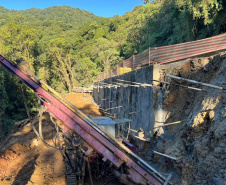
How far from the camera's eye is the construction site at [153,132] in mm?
4645

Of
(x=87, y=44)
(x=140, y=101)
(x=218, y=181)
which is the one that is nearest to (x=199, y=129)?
(x=218, y=181)

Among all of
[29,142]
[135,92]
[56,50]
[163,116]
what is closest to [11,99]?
[29,142]

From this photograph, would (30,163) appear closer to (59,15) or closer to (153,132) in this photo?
(153,132)

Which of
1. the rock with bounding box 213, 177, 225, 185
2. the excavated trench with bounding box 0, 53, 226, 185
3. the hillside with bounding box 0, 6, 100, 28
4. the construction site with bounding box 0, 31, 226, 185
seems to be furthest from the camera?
the hillside with bounding box 0, 6, 100, 28

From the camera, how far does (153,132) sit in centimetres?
780

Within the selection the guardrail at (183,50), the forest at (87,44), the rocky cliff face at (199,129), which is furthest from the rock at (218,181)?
the forest at (87,44)

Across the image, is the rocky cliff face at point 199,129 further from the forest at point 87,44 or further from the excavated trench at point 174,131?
the forest at point 87,44

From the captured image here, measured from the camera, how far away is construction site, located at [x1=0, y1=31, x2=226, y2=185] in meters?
4.64

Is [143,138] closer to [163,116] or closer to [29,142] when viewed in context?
[163,116]

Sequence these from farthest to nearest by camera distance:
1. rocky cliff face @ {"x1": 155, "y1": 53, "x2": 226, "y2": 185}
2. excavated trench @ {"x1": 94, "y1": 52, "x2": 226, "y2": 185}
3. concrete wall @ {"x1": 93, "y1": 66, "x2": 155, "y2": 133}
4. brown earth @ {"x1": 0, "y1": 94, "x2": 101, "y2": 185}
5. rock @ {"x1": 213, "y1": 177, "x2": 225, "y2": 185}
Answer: concrete wall @ {"x1": 93, "y1": 66, "x2": 155, "y2": 133} < brown earth @ {"x1": 0, "y1": 94, "x2": 101, "y2": 185} < excavated trench @ {"x1": 94, "y1": 52, "x2": 226, "y2": 185} < rocky cliff face @ {"x1": 155, "y1": 53, "x2": 226, "y2": 185} < rock @ {"x1": 213, "y1": 177, "x2": 225, "y2": 185}

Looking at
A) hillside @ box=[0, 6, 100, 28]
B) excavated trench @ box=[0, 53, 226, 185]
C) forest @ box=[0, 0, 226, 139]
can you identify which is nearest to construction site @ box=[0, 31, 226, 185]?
excavated trench @ box=[0, 53, 226, 185]

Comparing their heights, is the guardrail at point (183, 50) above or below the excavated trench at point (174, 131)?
above

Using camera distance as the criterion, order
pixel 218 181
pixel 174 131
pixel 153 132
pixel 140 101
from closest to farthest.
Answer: pixel 218 181 → pixel 174 131 → pixel 153 132 → pixel 140 101

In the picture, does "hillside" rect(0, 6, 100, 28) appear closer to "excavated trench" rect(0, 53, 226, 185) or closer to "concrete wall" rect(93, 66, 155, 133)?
"concrete wall" rect(93, 66, 155, 133)
